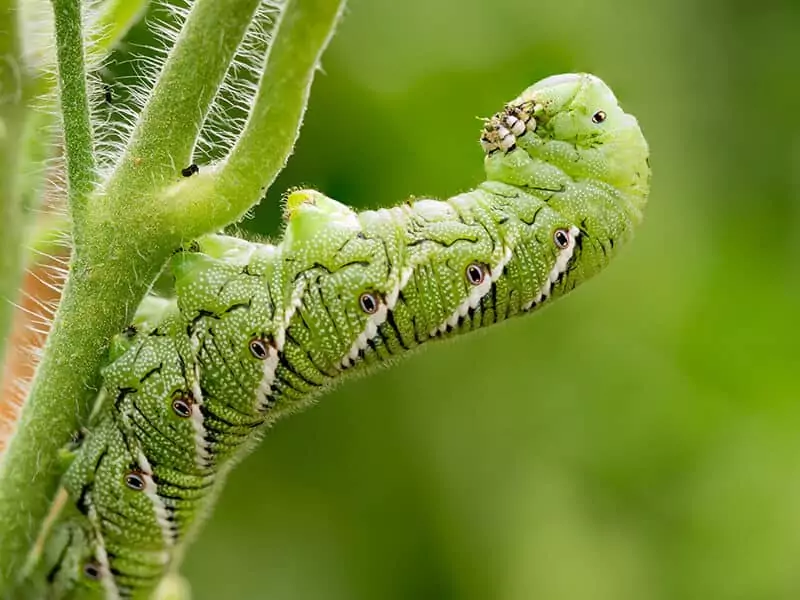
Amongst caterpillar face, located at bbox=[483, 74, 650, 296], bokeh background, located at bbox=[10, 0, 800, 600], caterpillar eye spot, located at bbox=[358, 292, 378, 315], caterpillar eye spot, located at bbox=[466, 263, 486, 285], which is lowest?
bokeh background, located at bbox=[10, 0, 800, 600]

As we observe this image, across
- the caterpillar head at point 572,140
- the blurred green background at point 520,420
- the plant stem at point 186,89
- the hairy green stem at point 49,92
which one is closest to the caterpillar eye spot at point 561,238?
the caterpillar head at point 572,140

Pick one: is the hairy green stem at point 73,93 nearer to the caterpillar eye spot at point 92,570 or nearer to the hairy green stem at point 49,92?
the hairy green stem at point 49,92

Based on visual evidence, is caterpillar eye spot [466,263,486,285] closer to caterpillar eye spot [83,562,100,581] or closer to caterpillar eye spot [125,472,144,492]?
caterpillar eye spot [125,472,144,492]

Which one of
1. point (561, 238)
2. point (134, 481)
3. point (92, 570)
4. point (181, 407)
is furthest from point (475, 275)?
point (92, 570)

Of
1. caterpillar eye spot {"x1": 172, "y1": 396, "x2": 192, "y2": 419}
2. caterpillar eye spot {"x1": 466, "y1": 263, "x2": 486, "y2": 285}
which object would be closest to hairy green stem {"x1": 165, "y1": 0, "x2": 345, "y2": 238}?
caterpillar eye spot {"x1": 172, "y1": 396, "x2": 192, "y2": 419}

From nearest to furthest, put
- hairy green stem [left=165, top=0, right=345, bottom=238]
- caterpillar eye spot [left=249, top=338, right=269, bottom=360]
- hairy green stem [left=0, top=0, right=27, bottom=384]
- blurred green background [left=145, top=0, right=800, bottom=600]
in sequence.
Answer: hairy green stem [left=165, top=0, right=345, bottom=238] → hairy green stem [left=0, top=0, right=27, bottom=384] → caterpillar eye spot [left=249, top=338, right=269, bottom=360] → blurred green background [left=145, top=0, right=800, bottom=600]
